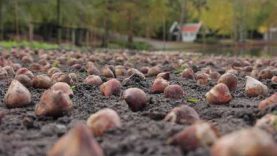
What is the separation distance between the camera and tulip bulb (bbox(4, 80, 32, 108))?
7.84 ft

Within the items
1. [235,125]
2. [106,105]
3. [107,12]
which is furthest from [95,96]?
[107,12]

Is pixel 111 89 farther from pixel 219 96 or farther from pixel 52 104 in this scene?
pixel 52 104

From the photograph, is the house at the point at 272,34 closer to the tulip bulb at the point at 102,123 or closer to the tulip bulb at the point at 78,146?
the tulip bulb at the point at 102,123

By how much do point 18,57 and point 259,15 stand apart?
163ft

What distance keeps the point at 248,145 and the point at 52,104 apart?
113 centimetres

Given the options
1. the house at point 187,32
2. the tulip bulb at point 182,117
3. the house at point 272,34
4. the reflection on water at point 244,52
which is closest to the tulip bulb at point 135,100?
the tulip bulb at point 182,117

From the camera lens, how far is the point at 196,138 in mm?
1368

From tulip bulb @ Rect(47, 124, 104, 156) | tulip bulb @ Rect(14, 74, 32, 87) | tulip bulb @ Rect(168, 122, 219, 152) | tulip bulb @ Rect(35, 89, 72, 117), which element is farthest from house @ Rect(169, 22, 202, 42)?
tulip bulb @ Rect(47, 124, 104, 156)

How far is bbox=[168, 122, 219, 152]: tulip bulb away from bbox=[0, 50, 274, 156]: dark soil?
2 centimetres

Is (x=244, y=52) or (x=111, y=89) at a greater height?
(x=111, y=89)

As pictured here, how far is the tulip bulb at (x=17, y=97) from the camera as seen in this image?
2.39m

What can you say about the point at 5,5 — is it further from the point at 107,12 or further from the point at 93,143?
the point at 93,143

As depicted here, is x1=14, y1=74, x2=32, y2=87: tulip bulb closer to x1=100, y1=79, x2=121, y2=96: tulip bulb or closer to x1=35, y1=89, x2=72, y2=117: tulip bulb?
x1=100, y1=79, x2=121, y2=96: tulip bulb

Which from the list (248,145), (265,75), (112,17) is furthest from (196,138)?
(112,17)
